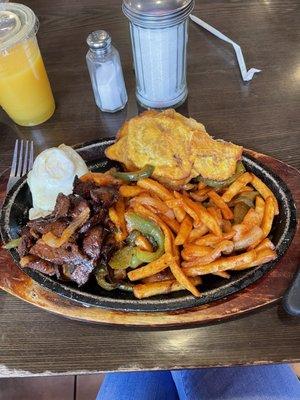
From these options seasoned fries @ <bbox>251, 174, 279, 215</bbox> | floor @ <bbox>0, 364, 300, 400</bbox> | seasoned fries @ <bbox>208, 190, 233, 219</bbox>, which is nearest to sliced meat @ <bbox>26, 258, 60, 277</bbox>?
seasoned fries @ <bbox>208, 190, 233, 219</bbox>

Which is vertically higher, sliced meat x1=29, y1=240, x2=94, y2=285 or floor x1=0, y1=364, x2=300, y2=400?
sliced meat x1=29, y1=240, x2=94, y2=285

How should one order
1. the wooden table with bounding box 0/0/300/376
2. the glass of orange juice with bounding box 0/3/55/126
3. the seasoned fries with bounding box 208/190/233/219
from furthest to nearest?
the glass of orange juice with bounding box 0/3/55/126 < the seasoned fries with bounding box 208/190/233/219 < the wooden table with bounding box 0/0/300/376

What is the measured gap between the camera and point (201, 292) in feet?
3.33

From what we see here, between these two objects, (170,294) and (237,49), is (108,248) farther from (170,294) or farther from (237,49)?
(237,49)

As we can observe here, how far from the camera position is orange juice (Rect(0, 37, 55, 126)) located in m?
1.31

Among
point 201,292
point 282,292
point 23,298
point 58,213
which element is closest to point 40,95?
point 58,213

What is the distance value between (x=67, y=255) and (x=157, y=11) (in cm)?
71

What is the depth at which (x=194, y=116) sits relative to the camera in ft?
4.90

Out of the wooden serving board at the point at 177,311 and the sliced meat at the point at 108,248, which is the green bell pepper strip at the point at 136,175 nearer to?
the sliced meat at the point at 108,248

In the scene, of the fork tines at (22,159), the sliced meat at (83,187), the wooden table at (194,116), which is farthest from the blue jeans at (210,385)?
the fork tines at (22,159)

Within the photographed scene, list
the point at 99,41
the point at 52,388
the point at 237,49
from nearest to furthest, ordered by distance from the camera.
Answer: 1. the point at 99,41
2. the point at 237,49
3. the point at 52,388

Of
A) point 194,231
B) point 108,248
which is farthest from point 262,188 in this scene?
point 108,248

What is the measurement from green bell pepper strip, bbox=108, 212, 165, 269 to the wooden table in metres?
0.16

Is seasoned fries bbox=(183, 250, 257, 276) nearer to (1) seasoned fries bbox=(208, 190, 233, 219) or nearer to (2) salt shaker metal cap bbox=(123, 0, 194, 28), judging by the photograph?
(1) seasoned fries bbox=(208, 190, 233, 219)
